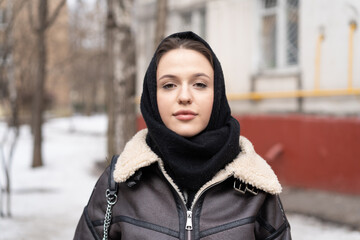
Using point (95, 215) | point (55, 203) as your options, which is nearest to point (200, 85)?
point (95, 215)

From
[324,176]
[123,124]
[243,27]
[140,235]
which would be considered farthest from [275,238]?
[243,27]

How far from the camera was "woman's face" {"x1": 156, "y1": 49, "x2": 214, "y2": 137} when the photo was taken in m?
1.61

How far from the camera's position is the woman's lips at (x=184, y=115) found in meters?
1.60

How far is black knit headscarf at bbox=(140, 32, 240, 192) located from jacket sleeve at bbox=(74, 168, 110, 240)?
29cm

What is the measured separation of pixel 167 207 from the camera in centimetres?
158

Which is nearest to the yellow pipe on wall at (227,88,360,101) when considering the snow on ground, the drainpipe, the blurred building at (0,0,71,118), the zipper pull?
the drainpipe

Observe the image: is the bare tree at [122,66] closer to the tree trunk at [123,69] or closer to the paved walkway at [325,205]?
the tree trunk at [123,69]

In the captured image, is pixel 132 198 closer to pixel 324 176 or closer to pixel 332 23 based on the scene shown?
pixel 324 176

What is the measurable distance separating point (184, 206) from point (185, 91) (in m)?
0.47

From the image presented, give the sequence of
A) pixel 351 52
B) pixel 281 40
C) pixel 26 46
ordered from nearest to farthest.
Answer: pixel 351 52 → pixel 281 40 → pixel 26 46

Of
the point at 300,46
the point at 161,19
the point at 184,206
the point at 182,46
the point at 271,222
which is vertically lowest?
the point at 271,222

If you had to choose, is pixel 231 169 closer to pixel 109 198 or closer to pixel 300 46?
pixel 109 198

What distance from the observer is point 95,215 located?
65.9 inches

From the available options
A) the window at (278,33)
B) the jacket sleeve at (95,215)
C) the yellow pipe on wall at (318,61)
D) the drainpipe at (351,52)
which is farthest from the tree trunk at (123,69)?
the jacket sleeve at (95,215)
